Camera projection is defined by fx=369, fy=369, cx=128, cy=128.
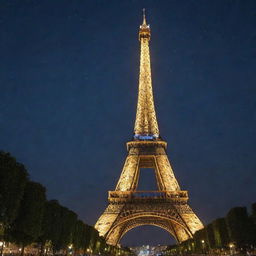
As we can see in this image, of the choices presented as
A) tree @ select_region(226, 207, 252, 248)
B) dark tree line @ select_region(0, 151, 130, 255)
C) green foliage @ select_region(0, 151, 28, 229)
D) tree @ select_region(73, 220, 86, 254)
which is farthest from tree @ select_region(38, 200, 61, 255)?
tree @ select_region(226, 207, 252, 248)

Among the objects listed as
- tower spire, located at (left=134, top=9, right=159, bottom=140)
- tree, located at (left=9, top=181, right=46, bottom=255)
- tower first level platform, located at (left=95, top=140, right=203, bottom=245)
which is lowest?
tree, located at (left=9, top=181, right=46, bottom=255)

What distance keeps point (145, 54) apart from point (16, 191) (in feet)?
182

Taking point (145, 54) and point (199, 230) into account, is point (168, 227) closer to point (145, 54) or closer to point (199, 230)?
point (199, 230)

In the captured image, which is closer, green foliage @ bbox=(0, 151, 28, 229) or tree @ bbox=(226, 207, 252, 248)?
green foliage @ bbox=(0, 151, 28, 229)

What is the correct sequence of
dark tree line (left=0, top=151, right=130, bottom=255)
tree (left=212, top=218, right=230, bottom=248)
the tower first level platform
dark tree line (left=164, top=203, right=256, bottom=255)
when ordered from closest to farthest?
dark tree line (left=0, top=151, right=130, bottom=255), dark tree line (left=164, top=203, right=256, bottom=255), tree (left=212, top=218, right=230, bottom=248), the tower first level platform

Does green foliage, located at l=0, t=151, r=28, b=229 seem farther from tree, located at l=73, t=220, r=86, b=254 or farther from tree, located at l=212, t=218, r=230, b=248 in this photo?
tree, located at l=212, t=218, r=230, b=248

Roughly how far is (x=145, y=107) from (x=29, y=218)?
156 feet

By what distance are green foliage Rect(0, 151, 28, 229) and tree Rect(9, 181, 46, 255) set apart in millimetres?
3401

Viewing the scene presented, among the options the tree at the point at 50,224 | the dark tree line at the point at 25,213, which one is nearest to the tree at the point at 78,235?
the dark tree line at the point at 25,213

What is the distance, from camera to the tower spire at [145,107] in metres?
75.8

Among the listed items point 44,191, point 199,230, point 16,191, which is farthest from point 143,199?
point 16,191

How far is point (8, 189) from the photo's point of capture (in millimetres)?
29391

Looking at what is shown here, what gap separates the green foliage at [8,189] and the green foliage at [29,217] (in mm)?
3400

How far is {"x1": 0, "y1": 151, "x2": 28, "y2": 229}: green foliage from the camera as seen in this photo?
28.9 m
